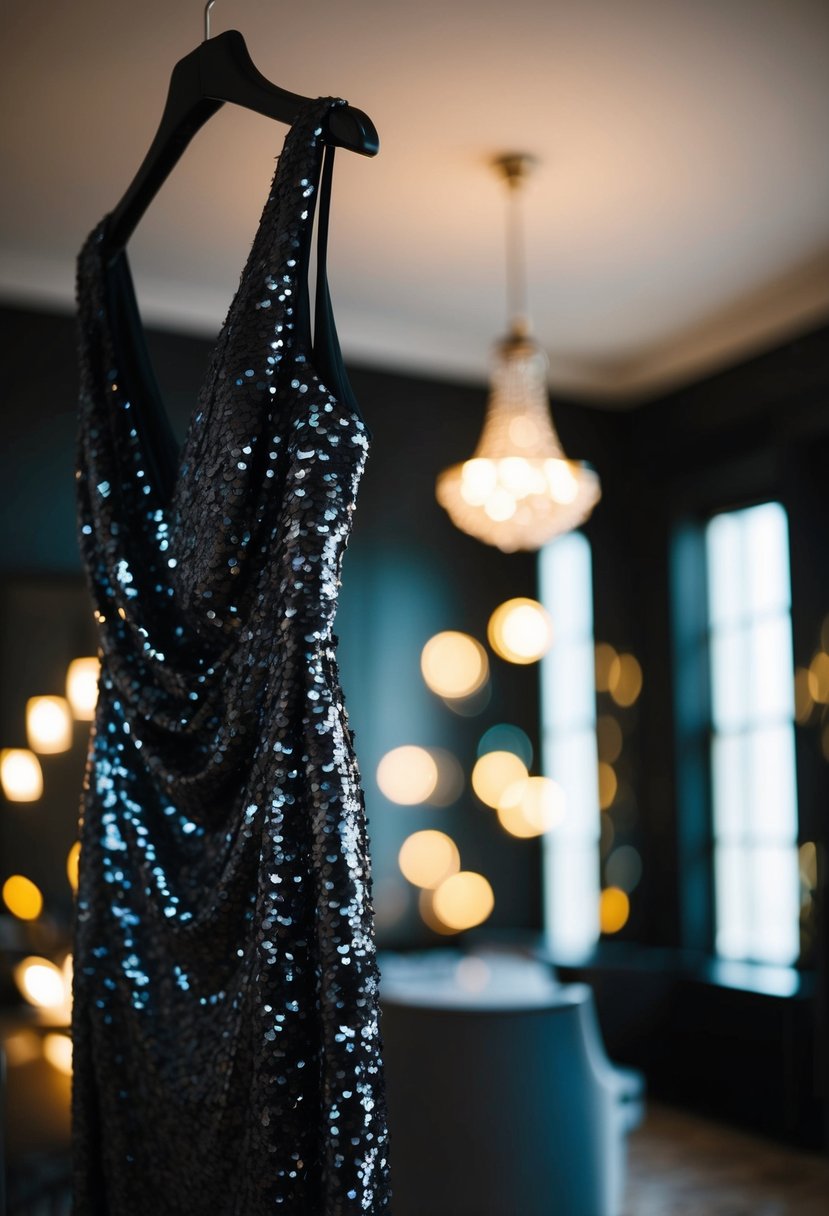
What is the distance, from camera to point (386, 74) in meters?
2.69

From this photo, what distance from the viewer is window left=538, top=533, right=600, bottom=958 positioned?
4910mm

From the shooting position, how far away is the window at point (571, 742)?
193 inches

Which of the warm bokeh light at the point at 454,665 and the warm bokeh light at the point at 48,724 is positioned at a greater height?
the warm bokeh light at the point at 454,665

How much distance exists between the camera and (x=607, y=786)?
491 cm

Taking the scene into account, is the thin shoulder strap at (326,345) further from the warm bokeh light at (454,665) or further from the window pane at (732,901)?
the window pane at (732,901)

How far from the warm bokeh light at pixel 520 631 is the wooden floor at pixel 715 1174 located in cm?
184

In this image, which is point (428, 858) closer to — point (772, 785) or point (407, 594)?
point (407, 594)

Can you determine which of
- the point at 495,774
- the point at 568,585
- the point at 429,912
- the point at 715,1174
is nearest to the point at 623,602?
the point at 568,585

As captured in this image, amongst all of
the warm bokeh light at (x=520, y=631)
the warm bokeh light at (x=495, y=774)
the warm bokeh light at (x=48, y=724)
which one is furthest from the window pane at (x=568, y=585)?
the warm bokeh light at (x=48, y=724)

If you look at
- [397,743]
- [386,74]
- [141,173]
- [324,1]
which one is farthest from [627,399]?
[141,173]

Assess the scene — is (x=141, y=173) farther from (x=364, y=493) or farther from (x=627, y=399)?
(x=627, y=399)

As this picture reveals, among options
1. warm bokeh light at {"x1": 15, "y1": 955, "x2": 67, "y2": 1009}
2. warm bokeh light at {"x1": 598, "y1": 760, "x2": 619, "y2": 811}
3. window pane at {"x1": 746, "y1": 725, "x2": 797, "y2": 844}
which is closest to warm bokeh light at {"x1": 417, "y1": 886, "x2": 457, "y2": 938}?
warm bokeh light at {"x1": 598, "y1": 760, "x2": 619, "y2": 811}

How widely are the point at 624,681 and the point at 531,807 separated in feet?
2.18

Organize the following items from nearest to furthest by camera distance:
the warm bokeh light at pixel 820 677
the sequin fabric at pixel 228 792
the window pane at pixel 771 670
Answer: the sequin fabric at pixel 228 792 < the warm bokeh light at pixel 820 677 < the window pane at pixel 771 670
